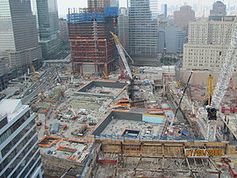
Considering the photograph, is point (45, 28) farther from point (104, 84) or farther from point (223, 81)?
point (223, 81)

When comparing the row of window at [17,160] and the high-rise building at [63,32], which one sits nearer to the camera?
the row of window at [17,160]

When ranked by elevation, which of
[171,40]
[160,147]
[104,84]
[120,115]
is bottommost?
[120,115]

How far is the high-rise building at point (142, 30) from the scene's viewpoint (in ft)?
227

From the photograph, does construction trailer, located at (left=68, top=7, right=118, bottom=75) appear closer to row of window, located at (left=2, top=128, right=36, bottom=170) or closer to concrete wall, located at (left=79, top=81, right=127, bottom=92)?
concrete wall, located at (left=79, top=81, right=127, bottom=92)

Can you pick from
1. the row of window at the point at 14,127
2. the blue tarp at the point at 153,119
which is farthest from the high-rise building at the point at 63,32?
the row of window at the point at 14,127

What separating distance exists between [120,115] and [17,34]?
38215 millimetres

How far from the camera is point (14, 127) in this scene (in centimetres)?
1680

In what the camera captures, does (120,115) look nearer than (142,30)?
Yes

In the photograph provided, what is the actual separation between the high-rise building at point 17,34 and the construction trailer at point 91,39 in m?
12.5

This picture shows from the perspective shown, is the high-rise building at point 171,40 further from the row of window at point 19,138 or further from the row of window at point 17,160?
the row of window at point 17,160

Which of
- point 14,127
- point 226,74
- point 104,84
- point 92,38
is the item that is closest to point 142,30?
point 92,38

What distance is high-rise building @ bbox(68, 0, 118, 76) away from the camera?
58.2 m

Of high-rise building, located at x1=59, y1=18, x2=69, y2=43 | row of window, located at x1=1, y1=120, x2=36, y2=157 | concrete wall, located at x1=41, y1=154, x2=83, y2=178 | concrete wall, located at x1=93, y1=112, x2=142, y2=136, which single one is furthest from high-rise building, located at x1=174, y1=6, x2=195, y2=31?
row of window, located at x1=1, y1=120, x2=36, y2=157

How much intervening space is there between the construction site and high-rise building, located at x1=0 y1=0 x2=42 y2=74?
499cm
